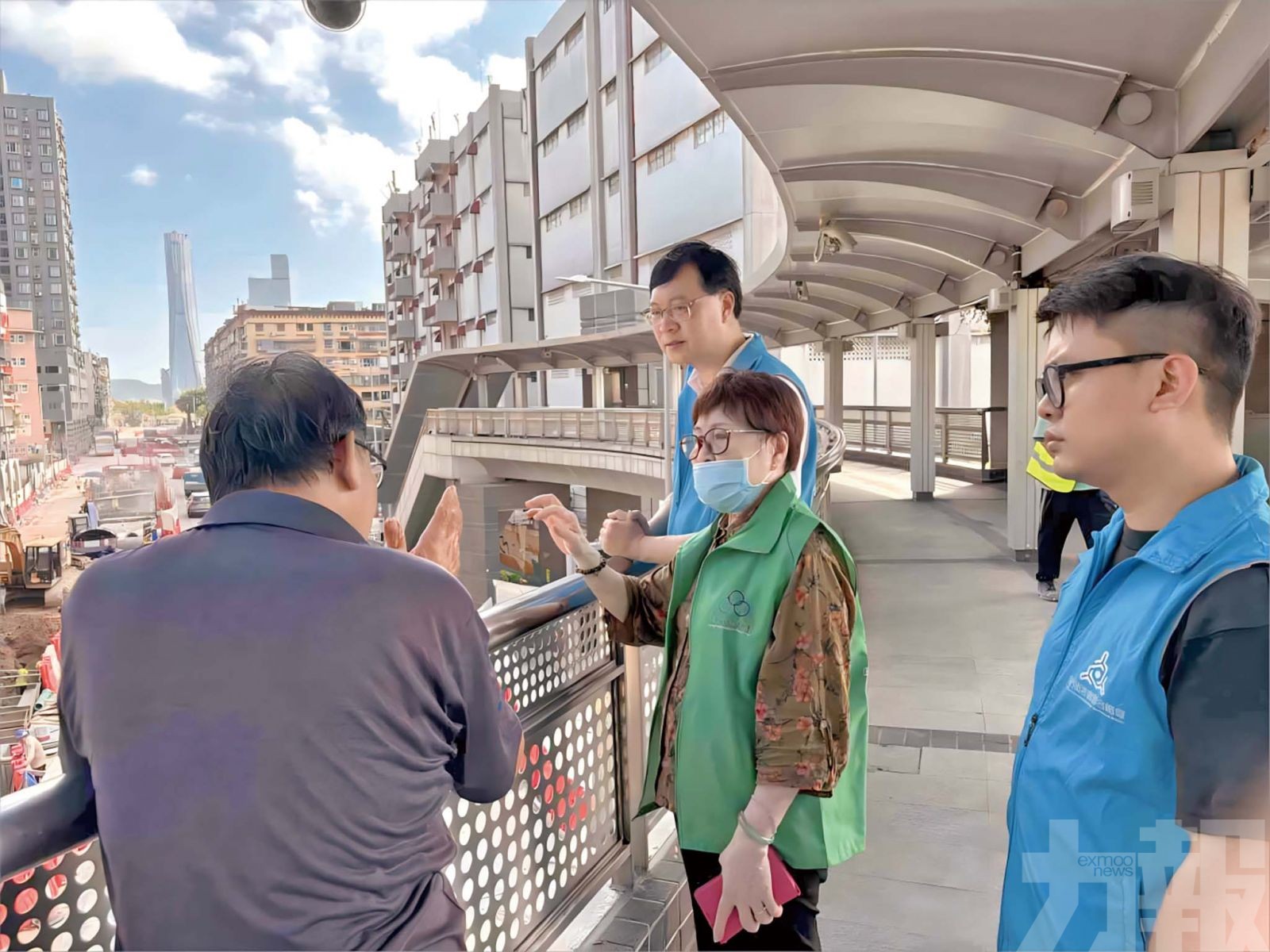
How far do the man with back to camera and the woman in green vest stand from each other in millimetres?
652

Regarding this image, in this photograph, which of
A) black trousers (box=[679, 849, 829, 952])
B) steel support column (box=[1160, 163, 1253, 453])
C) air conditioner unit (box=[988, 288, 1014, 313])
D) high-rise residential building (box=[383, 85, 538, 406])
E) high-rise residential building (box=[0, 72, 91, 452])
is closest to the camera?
black trousers (box=[679, 849, 829, 952])

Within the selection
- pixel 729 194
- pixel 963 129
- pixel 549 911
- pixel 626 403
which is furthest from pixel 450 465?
pixel 549 911

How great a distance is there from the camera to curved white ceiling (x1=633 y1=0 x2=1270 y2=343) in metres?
3.19

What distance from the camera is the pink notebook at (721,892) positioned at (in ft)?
5.14

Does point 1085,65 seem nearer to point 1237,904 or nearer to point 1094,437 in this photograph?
point 1094,437

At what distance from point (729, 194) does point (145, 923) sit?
23.1 metres

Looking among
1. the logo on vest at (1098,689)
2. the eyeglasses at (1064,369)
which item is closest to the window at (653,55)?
the eyeglasses at (1064,369)

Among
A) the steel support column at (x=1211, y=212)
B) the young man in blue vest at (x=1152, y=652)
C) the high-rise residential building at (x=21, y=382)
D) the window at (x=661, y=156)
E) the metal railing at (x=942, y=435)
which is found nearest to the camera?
the young man in blue vest at (x=1152, y=652)

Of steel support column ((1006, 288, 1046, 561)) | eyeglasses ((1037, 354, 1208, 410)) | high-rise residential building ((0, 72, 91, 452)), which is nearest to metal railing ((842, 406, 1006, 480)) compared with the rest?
steel support column ((1006, 288, 1046, 561))

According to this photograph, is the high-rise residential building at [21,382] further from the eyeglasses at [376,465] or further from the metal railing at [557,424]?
the metal railing at [557,424]

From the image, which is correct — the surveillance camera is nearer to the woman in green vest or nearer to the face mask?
the woman in green vest

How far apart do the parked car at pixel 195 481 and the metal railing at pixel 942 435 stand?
1376cm

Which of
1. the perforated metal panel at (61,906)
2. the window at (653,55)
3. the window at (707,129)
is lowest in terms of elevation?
the perforated metal panel at (61,906)

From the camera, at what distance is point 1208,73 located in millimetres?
3482
